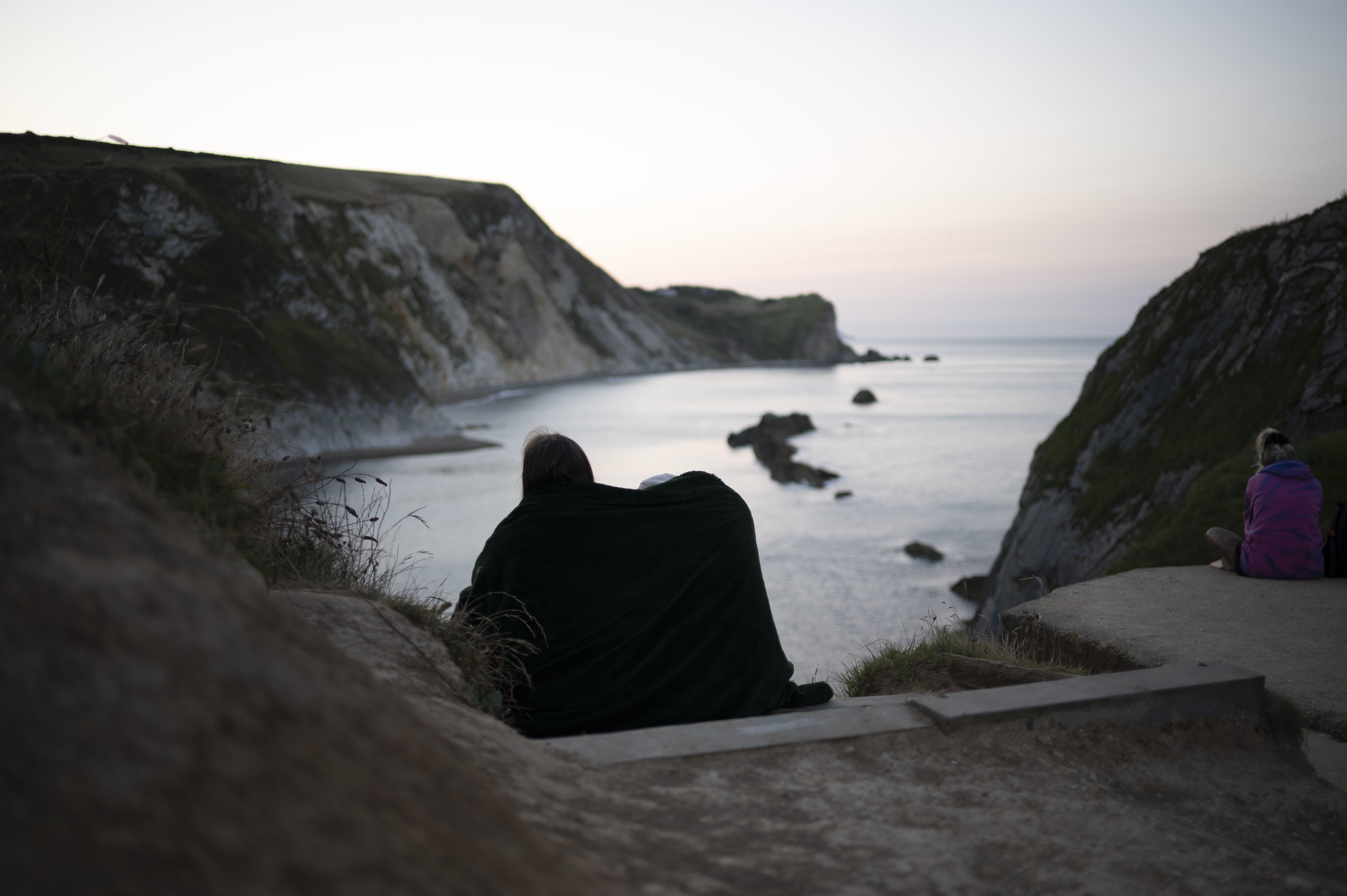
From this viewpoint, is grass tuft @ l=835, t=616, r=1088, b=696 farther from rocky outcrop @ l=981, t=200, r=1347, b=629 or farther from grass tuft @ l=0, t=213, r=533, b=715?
rocky outcrop @ l=981, t=200, r=1347, b=629

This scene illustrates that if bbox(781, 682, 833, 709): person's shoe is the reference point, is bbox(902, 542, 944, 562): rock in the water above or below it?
below

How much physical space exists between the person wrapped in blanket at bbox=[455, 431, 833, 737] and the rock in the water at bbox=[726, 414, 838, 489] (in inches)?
1239

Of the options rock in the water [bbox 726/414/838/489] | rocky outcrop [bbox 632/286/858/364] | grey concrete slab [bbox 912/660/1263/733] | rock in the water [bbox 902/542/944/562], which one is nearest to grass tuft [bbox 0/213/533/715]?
grey concrete slab [bbox 912/660/1263/733]

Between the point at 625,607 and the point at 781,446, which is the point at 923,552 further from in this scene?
the point at 625,607

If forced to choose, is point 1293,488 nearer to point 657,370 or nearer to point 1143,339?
Result: point 1143,339

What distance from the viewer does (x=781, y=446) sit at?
40.5 m

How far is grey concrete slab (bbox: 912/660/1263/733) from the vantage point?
3361 mm

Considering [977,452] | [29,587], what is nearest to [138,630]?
[29,587]

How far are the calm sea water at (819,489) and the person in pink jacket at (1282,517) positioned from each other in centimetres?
311

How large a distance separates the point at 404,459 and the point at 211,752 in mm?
37972

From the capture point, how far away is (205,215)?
4166cm

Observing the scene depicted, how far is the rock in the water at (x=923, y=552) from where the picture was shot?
23.9m

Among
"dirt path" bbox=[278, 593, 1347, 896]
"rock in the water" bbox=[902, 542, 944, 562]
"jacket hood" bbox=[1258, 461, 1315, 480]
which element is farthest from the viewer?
"rock in the water" bbox=[902, 542, 944, 562]

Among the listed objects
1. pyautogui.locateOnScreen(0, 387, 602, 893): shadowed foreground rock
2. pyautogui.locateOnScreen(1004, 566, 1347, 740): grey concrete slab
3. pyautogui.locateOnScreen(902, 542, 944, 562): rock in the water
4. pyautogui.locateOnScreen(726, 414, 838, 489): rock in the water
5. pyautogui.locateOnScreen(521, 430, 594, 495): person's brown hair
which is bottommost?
pyautogui.locateOnScreen(902, 542, 944, 562): rock in the water
